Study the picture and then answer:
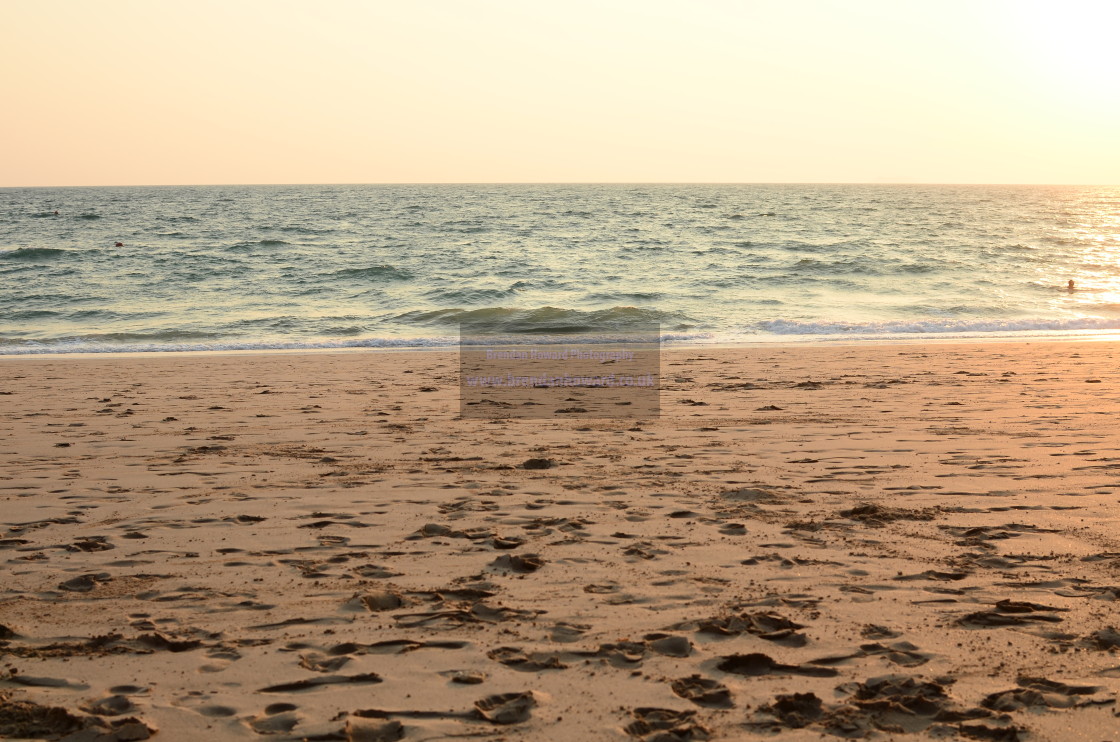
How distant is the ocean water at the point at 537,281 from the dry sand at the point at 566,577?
899 centimetres

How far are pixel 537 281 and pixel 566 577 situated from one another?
20.6m

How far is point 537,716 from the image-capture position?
9.17 feet

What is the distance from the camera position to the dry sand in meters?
2.86

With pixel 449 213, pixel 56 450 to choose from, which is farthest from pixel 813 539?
pixel 449 213

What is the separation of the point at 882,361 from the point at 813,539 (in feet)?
26.7

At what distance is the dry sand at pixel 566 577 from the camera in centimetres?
286

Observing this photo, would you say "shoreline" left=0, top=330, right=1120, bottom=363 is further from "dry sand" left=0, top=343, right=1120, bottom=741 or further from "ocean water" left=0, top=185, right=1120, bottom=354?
"dry sand" left=0, top=343, right=1120, bottom=741

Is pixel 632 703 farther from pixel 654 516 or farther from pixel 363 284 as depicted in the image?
pixel 363 284

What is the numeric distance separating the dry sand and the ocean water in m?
8.99

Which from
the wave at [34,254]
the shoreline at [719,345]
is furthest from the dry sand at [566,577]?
the wave at [34,254]

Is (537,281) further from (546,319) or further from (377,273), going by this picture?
(546,319)

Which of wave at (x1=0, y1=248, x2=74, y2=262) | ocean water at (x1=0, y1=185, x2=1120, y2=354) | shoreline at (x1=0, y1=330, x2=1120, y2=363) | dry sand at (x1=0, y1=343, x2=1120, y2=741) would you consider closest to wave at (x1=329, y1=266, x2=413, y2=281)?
ocean water at (x1=0, y1=185, x2=1120, y2=354)

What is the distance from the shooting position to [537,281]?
24.3 metres

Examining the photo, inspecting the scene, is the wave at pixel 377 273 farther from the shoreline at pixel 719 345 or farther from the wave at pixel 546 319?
the shoreline at pixel 719 345
